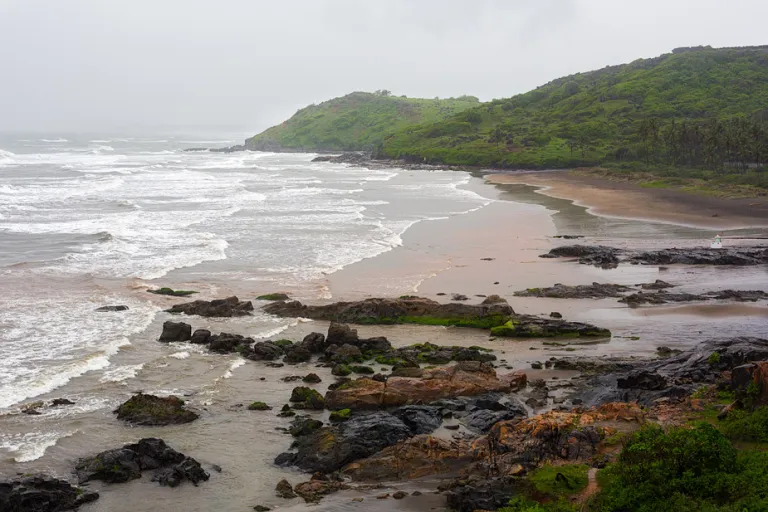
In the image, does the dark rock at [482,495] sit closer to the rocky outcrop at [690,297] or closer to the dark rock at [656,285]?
the rocky outcrop at [690,297]

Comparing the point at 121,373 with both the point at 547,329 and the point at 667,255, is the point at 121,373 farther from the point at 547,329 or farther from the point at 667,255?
the point at 667,255

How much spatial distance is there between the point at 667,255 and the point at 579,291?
9.85 metres

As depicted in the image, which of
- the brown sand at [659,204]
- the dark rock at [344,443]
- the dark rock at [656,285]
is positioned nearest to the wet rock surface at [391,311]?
the dark rock at [656,285]

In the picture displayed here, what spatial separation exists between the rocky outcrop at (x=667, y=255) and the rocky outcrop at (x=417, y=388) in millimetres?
20472

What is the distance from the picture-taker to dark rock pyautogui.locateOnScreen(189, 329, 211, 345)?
2806 cm

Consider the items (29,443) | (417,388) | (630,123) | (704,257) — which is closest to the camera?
(29,443)

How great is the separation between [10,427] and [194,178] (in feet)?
283

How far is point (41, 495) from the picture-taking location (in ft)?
51.5

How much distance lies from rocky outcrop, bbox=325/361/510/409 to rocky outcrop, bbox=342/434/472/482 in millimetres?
3498

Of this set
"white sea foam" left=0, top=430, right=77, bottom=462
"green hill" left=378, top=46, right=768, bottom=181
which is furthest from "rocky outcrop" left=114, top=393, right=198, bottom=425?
"green hill" left=378, top=46, right=768, bottom=181

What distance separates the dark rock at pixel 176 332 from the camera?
28250 millimetres

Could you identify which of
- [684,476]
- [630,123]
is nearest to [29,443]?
[684,476]

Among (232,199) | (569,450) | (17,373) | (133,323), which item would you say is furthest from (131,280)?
(232,199)

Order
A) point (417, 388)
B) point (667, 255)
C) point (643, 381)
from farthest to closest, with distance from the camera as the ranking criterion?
1. point (667, 255)
2. point (417, 388)
3. point (643, 381)
